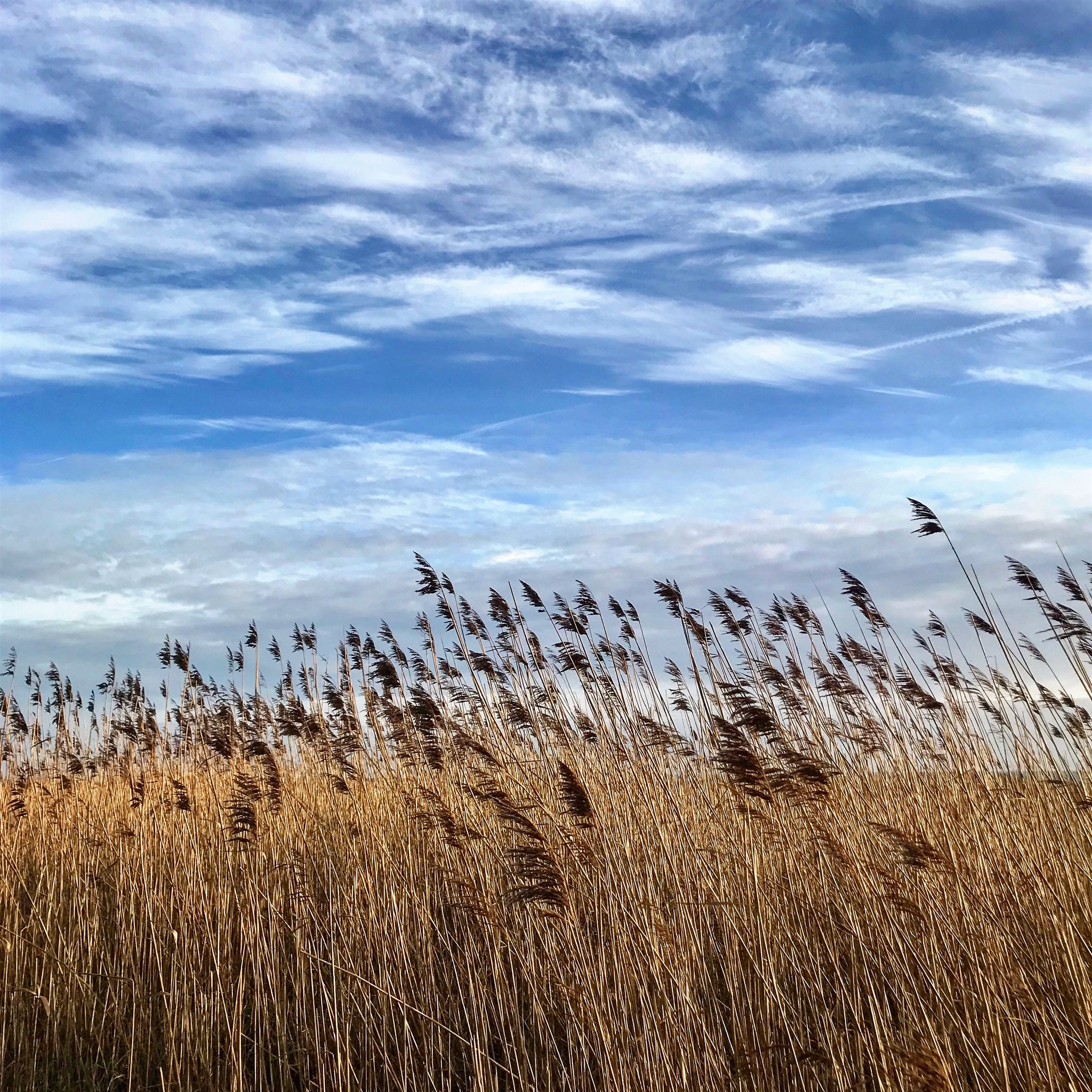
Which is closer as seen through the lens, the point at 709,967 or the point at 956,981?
the point at 956,981

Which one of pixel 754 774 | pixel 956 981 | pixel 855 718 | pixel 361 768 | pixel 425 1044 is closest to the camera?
pixel 956 981

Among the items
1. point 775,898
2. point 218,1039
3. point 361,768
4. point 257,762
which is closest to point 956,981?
point 775,898

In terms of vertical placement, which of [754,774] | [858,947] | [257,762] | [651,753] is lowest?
[858,947]

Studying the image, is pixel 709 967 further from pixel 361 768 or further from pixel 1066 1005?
pixel 361 768

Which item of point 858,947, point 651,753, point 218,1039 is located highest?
point 651,753

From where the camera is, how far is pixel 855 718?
749cm

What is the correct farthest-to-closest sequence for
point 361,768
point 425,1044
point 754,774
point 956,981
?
point 361,768, point 425,1044, point 754,774, point 956,981

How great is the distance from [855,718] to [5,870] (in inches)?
271

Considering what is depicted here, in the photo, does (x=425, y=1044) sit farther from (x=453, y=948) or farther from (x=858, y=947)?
(x=858, y=947)

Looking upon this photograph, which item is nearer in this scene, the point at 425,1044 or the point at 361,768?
the point at 425,1044

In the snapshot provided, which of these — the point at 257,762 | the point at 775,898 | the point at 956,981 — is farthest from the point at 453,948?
the point at 257,762

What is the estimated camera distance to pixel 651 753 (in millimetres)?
5801

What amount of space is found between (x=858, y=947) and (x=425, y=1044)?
7.05 feet

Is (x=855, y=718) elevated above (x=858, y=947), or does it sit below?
above
